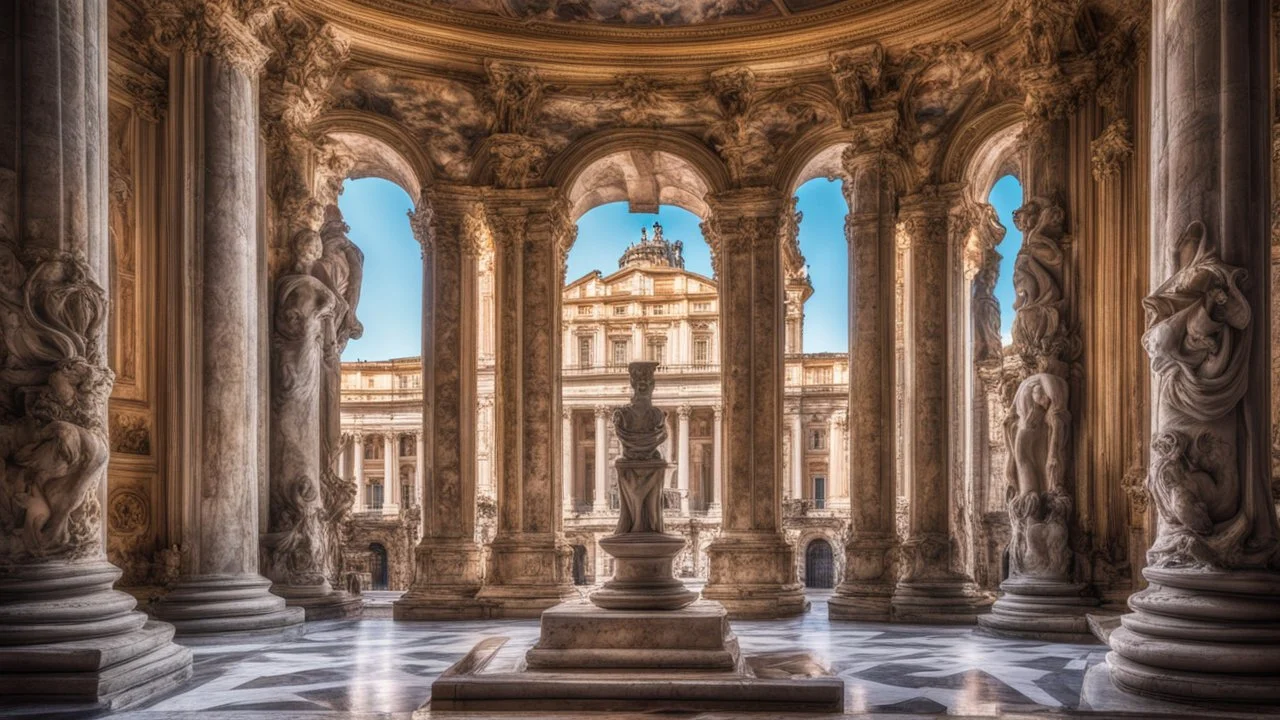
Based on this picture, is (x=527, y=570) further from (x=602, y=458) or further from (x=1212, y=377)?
(x=602, y=458)

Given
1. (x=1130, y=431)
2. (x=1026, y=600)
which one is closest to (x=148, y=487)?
(x=1026, y=600)

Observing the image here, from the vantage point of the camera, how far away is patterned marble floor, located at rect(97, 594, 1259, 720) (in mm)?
10133

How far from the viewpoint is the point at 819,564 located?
62.8 metres

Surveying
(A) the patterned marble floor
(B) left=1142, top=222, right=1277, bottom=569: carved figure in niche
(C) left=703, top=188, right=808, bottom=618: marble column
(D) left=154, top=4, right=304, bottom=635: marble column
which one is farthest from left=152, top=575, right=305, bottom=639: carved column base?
(B) left=1142, top=222, right=1277, bottom=569: carved figure in niche

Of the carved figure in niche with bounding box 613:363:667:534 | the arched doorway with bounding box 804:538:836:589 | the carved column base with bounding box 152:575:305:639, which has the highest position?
the carved figure in niche with bounding box 613:363:667:534

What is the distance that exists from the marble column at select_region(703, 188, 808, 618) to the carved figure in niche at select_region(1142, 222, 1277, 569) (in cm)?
1122

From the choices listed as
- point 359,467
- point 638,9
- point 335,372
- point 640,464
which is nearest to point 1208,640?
point 640,464

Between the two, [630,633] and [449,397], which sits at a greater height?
[449,397]

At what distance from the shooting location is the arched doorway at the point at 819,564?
62.2 metres

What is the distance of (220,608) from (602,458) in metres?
49.6

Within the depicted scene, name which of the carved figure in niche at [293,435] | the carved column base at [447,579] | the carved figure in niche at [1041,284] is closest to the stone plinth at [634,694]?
the carved figure in niche at [293,435]

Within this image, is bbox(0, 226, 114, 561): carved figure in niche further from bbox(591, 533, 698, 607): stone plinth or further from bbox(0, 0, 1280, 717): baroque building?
bbox(591, 533, 698, 607): stone plinth

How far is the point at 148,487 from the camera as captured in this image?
1605cm

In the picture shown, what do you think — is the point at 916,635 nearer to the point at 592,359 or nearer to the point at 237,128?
the point at 237,128
